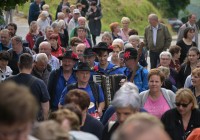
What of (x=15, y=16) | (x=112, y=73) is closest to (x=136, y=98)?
(x=112, y=73)

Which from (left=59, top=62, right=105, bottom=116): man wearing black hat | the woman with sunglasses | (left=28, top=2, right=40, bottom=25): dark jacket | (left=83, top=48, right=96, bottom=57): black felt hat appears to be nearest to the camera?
the woman with sunglasses

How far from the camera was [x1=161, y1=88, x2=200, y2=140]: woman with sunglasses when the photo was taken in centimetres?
1059

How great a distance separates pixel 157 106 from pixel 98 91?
3.41 feet

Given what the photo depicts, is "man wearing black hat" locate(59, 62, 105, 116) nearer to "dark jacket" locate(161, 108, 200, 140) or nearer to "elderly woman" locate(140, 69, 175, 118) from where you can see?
"elderly woman" locate(140, 69, 175, 118)

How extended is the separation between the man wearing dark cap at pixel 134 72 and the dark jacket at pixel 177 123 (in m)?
2.88

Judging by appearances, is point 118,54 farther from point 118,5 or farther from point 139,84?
point 118,5

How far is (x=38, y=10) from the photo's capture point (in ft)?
91.0

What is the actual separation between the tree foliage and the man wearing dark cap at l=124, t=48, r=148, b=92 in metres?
43.0

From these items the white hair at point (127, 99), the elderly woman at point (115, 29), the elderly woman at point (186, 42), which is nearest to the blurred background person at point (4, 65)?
the white hair at point (127, 99)

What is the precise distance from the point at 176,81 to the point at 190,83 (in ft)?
3.95

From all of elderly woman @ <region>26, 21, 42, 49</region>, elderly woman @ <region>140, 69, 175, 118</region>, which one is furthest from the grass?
elderly woman @ <region>140, 69, 175, 118</region>

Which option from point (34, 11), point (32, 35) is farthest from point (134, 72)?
point (34, 11)

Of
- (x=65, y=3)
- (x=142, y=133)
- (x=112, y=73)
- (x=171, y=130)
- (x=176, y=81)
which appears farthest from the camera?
(x=65, y=3)

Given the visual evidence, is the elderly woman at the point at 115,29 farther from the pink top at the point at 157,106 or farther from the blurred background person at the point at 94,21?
the pink top at the point at 157,106
